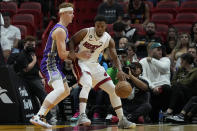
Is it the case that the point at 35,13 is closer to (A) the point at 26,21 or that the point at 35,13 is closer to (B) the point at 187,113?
(A) the point at 26,21

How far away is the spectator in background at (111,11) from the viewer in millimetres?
13102

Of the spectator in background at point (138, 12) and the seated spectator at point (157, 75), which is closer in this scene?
the seated spectator at point (157, 75)

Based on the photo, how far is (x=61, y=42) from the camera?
23.5 ft

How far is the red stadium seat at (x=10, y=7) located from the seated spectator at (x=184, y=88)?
717 cm

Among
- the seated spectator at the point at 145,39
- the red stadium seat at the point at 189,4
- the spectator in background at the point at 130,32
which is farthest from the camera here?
the red stadium seat at the point at 189,4

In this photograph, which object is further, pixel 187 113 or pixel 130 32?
pixel 130 32

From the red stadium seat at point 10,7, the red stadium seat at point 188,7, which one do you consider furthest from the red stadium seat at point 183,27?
the red stadium seat at point 10,7

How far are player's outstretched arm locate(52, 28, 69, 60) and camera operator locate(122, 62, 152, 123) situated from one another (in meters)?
2.19

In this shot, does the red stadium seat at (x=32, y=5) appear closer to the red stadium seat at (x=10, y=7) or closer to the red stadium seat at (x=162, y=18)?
the red stadium seat at (x=10, y=7)

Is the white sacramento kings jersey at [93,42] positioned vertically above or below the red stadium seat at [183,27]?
above

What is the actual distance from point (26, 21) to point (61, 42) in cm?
749

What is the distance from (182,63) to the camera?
32.1 ft

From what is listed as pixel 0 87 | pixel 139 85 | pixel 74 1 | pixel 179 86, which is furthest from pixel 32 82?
pixel 74 1

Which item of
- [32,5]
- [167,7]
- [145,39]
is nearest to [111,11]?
[167,7]
